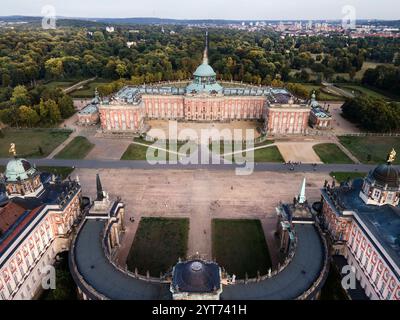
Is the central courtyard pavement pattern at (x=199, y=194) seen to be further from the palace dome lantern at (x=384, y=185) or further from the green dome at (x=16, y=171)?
the green dome at (x=16, y=171)

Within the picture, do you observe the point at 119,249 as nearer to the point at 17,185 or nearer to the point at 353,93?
the point at 17,185

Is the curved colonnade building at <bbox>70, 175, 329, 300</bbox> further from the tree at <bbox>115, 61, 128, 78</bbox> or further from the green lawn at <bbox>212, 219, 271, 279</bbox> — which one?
the tree at <bbox>115, 61, 128, 78</bbox>

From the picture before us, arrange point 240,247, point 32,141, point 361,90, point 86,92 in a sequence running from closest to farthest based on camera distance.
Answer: point 240,247 < point 32,141 < point 86,92 < point 361,90

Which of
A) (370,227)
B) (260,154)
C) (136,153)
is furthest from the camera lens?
(136,153)

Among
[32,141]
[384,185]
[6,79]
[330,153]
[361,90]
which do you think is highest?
[384,185]

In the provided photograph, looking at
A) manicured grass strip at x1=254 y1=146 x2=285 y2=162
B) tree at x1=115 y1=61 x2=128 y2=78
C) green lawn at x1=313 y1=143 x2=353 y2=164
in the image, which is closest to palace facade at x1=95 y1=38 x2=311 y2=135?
green lawn at x1=313 y1=143 x2=353 y2=164

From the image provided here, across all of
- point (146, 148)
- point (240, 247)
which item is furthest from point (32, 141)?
point (240, 247)

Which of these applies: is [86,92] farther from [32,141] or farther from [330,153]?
[330,153]
